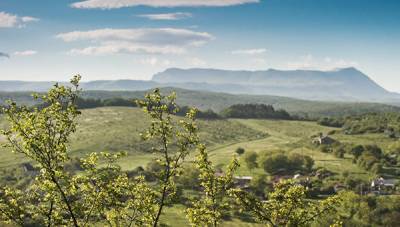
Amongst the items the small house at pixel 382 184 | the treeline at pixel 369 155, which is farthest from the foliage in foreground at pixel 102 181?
the treeline at pixel 369 155

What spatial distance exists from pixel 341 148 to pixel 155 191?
535 feet

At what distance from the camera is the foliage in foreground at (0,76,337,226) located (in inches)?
936

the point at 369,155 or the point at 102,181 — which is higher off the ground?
the point at 102,181

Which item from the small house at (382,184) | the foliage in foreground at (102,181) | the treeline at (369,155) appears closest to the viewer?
the foliage in foreground at (102,181)

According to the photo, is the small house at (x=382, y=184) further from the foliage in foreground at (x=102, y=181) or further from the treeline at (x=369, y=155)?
the foliage in foreground at (x=102, y=181)

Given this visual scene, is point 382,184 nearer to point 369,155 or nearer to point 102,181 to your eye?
point 369,155

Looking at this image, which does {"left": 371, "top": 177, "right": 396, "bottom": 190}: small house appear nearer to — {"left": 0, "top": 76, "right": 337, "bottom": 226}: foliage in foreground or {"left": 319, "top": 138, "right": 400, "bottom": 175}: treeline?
{"left": 319, "top": 138, "right": 400, "bottom": 175}: treeline

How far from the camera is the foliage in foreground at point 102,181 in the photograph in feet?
78.0

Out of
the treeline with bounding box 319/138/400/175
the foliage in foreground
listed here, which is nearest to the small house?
the treeline with bounding box 319/138/400/175

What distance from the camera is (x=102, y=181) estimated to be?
26.0m

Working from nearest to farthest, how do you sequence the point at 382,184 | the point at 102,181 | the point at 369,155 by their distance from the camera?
the point at 102,181, the point at 382,184, the point at 369,155

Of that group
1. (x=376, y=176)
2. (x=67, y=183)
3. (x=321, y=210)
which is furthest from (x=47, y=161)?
(x=376, y=176)

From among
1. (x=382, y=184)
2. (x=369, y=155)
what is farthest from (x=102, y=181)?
(x=369, y=155)

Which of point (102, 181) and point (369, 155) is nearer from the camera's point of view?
point (102, 181)
